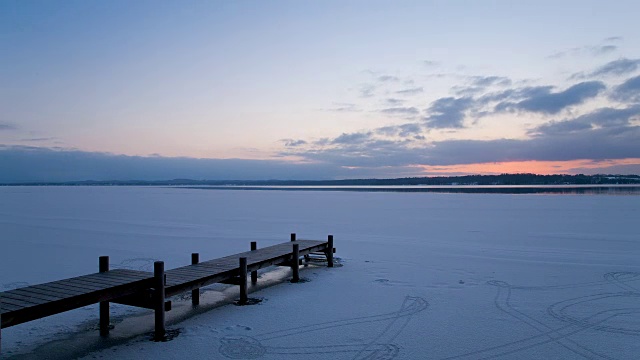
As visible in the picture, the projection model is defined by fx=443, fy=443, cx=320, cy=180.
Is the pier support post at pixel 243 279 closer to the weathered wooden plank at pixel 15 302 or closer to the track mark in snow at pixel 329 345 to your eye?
the track mark in snow at pixel 329 345

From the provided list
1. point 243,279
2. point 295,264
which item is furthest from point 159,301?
point 295,264

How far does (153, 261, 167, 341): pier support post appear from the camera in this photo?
6.25 metres

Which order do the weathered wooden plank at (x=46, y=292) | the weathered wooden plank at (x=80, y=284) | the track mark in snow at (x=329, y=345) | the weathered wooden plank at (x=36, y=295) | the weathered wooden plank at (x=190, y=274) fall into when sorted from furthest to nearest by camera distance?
1. the weathered wooden plank at (x=190, y=274)
2. the weathered wooden plank at (x=80, y=284)
3. the track mark in snow at (x=329, y=345)
4. the weathered wooden plank at (x=46, y=292)
5. the weathered wooden plank at (x=36, y=295)

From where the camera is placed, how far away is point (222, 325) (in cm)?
681

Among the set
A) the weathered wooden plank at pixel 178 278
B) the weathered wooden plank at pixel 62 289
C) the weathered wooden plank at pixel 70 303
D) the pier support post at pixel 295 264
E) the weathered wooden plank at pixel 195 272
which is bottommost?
the pier support post at pixel 295 264

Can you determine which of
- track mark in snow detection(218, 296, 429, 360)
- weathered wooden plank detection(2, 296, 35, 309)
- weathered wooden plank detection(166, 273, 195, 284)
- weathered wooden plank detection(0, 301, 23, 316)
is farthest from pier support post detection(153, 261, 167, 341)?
weathered wooden plank detection(0, 301, 23, 316)

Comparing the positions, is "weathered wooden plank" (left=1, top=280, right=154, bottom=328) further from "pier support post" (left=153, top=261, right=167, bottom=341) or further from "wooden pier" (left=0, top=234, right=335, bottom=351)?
"pier support post" (left=153, top=261, right=167, bottom=341)

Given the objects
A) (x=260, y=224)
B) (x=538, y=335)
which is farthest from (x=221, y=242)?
(x=538, y=335)

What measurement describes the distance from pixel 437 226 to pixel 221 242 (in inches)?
381

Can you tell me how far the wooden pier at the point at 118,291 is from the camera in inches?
206

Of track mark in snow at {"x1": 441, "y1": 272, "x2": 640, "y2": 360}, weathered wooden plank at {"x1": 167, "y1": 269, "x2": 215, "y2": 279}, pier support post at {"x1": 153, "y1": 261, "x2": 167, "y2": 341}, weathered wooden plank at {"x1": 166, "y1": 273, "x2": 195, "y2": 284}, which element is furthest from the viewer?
weathered wooden plank at {"x1": 167, "y1": 269, "x2": 215, "y2": 279}

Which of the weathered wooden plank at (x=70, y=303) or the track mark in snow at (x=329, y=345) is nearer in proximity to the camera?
the weathered wooden plank at (x=70, y=303)

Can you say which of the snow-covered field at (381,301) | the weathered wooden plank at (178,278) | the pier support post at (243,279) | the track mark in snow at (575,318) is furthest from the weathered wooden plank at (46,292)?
the track mark in snow at (575,318)

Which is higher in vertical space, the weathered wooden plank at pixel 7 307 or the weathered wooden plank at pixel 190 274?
the weathered wooden plank at pixel 7 307
